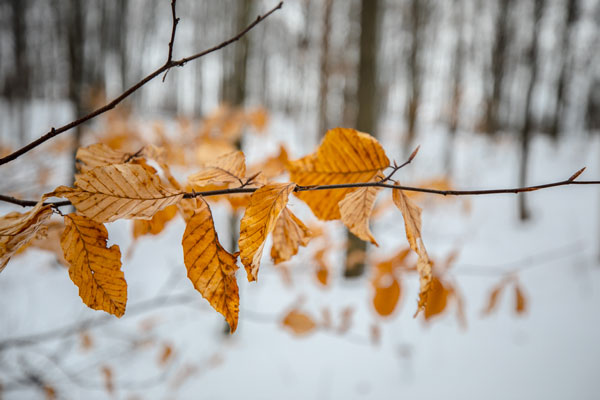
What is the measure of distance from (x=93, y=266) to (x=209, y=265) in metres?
0.16

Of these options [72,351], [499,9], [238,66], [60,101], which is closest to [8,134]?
[60,101]

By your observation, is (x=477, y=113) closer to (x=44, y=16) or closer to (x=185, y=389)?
(x=185, y=389)

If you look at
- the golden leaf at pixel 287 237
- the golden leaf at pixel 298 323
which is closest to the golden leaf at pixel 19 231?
the golden leaf at pixel 287 237

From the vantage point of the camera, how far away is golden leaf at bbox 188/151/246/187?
1.56 ft

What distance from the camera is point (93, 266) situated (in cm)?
40

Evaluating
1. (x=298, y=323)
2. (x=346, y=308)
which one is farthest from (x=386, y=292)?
(x=346, y=308)

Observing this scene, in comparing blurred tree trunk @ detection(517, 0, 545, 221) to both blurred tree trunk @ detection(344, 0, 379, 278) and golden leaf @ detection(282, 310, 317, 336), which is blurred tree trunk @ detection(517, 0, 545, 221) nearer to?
blurred tree trunk @ detection(344, 0, 379, 278)

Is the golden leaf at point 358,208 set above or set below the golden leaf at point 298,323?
above

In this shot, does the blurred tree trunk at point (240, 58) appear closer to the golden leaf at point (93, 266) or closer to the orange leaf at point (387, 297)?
the orange leaf at point (387, 297)

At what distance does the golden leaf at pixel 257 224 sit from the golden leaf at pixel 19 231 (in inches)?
9.2

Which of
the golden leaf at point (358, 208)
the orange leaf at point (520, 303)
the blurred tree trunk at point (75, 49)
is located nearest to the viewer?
the golden leaf at point (358, 208)

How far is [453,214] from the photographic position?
7.57 m

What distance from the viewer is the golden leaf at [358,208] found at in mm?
451

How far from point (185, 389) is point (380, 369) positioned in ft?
6.30
